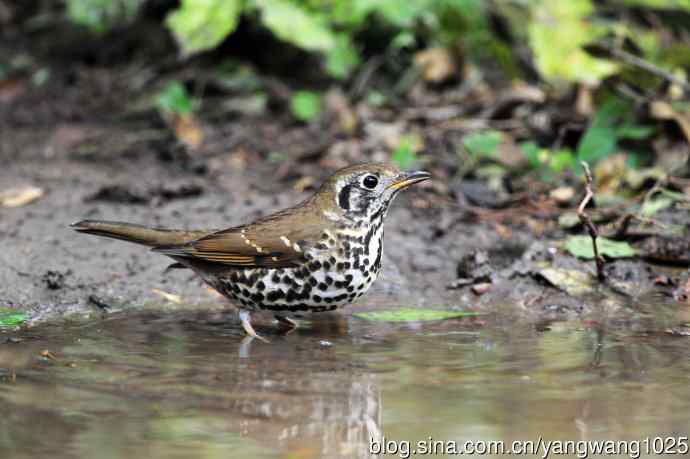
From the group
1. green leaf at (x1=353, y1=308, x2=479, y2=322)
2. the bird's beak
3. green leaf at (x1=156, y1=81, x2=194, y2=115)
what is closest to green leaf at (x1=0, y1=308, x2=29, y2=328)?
green leaf at (x1=353, y1=308, x2=479, y2=322)

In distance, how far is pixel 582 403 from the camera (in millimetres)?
3912

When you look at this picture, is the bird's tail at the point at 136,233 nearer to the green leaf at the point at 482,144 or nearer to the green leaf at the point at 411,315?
the green leaf at the point at 411,315

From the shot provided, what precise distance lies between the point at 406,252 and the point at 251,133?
9.03ft

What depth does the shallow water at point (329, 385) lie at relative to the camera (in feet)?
11.5

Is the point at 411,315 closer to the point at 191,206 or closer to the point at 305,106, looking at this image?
the point at 191,206

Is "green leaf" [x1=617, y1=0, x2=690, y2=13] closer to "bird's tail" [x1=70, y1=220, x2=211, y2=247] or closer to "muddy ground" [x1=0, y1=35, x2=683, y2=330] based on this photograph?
"muddy ground" [x1=0, y1=35, x2=683, y2=330]

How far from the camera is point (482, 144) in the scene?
25.9 feet

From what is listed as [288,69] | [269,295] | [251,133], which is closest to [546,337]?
[269,295]

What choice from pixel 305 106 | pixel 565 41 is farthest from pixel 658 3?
pixel 305 106

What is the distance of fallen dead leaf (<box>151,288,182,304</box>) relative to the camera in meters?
6.07

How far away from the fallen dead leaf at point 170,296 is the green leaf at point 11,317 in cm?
87

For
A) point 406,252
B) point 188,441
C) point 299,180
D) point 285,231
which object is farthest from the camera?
point 299,180

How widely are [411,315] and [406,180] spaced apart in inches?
29.2

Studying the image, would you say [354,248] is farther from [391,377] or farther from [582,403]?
[582,403]
